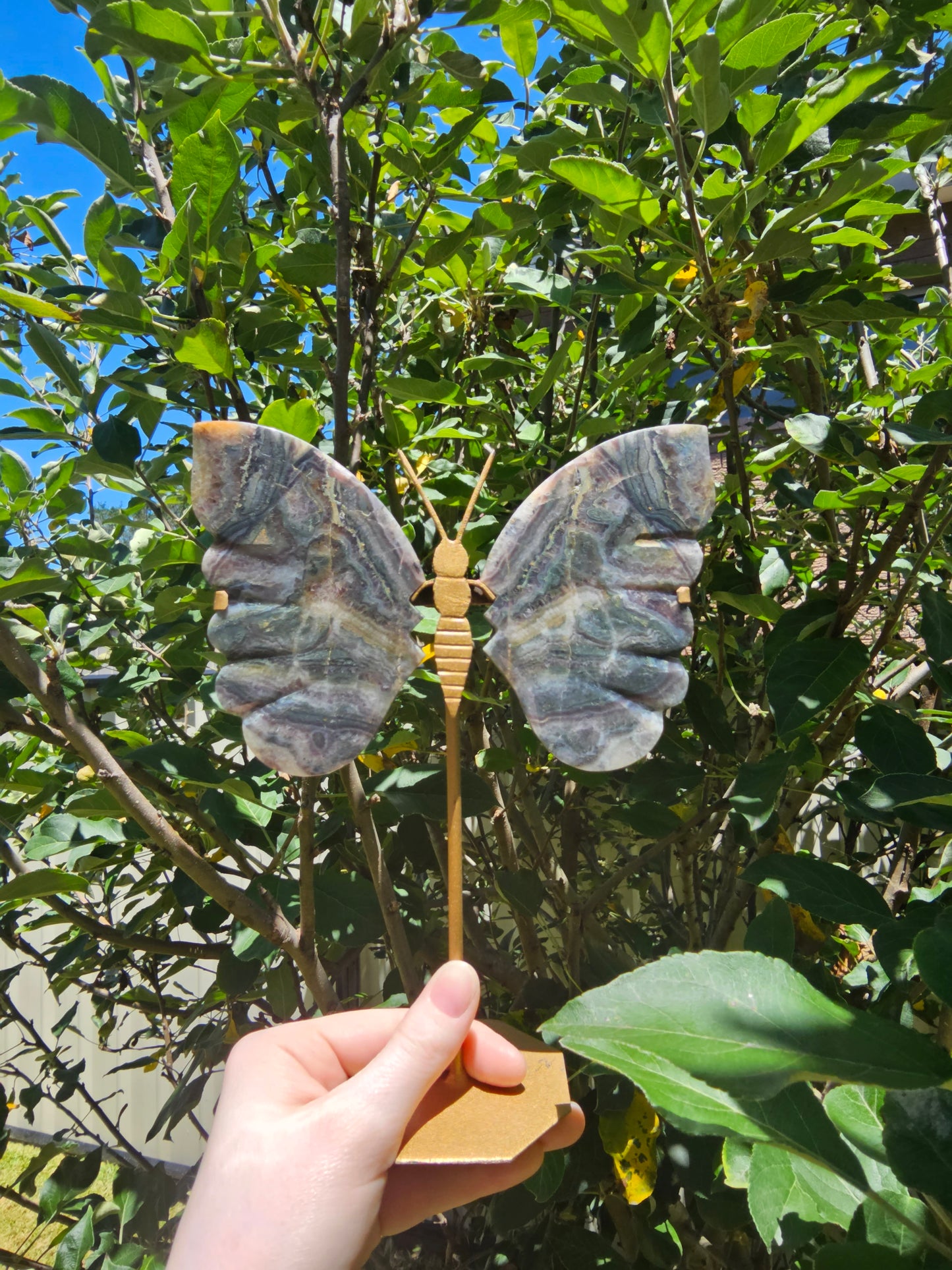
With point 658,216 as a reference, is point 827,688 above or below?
below

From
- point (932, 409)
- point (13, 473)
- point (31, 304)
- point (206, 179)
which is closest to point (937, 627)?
point (932, 409)

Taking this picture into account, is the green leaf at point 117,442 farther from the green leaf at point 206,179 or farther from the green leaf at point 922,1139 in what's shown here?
the green leaf at point 922,1139

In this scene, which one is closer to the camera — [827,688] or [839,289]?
[827,688]

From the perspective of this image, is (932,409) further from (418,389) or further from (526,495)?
(418,389)

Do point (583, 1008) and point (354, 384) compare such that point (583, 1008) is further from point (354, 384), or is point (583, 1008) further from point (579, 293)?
point (354, 384)

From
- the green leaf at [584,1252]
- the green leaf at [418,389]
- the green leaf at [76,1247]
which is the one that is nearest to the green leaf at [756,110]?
the green leaf at [418,389]

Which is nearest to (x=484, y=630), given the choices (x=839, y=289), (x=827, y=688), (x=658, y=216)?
(x=827, y=688)

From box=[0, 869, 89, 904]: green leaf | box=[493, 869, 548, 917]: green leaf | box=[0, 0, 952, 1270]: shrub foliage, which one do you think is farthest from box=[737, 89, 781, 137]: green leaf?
box=[0, 869, 89, 904]: green leaf

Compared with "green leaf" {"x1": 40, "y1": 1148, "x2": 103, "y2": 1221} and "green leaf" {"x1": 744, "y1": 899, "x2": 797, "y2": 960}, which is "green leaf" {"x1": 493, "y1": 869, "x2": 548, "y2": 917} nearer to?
"green leaf" {"x1": 744, "y1": 899, "x2": 797, "y2": 960}
